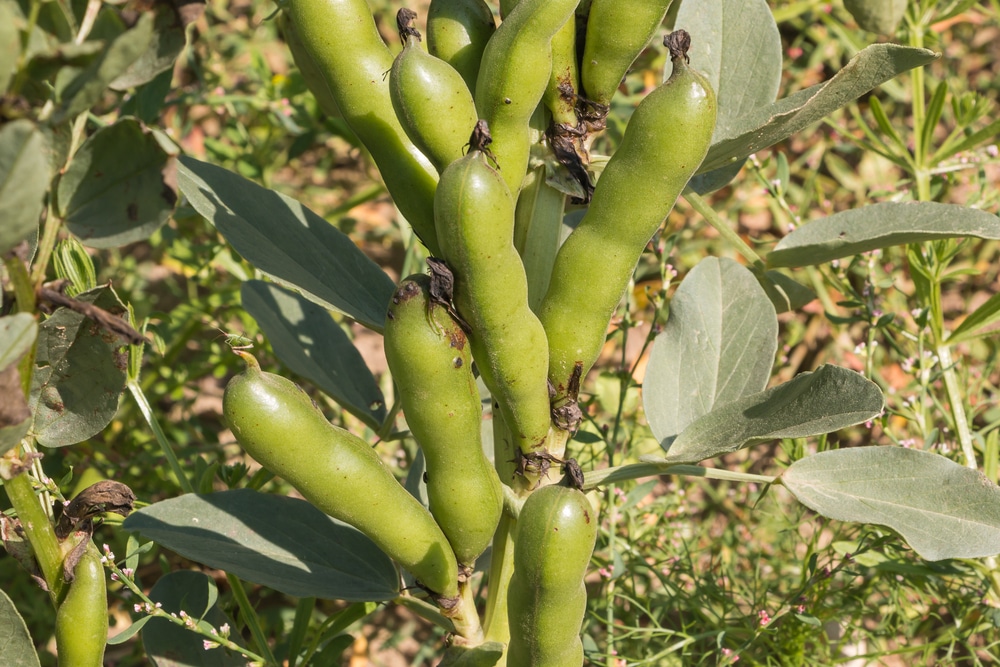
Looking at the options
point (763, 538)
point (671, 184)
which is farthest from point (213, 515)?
point (763, 538)

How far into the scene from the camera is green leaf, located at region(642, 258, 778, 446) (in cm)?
157

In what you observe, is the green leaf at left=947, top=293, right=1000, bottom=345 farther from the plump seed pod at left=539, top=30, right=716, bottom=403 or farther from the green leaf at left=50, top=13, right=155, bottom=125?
the green leaf at left=50, top=13, right=155, bottom=125

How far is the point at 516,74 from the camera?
3.84 ft

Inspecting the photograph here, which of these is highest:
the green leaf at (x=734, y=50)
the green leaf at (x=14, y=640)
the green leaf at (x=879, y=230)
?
the green leaf at (x=734, y=50)

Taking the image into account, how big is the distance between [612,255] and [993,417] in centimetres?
159

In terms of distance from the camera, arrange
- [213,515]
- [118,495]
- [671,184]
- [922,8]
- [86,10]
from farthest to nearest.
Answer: [922,8], [213,515], [118,495], [671,184], [86,10]

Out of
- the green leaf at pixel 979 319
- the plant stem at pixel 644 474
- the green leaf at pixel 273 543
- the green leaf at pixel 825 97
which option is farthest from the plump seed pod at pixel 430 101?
the green leaf at pixel 979 319

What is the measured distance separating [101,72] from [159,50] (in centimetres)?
16

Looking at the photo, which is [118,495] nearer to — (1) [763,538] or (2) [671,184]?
(2) [671,184]

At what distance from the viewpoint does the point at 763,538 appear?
2574 mm

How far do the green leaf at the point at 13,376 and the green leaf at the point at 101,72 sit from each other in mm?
202

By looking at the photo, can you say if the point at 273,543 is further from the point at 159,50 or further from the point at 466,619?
the point at 159,50

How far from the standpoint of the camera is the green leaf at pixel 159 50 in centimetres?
104

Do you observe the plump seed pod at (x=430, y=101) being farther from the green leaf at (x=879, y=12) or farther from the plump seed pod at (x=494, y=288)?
the green leaf at (x=879, y=12)
